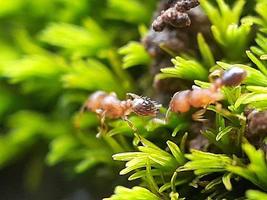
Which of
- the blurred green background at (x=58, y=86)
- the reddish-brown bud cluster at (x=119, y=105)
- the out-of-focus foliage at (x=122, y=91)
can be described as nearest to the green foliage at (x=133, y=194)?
the out-of-focus foliage at (x=122, y=91)

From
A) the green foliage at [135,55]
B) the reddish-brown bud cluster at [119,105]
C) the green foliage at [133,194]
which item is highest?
the green foliage at [135,55]

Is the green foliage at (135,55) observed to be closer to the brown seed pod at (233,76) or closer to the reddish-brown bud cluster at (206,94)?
the reddish-brown bud cluster at (206,94)

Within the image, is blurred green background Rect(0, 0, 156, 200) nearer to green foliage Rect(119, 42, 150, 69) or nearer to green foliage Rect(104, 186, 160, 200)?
green foliage Rect(119, 42, 150, 69)

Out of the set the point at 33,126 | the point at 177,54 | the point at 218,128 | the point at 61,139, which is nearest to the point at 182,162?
the point at 218,128

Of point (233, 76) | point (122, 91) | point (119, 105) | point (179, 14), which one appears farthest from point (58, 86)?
point (233, 76)

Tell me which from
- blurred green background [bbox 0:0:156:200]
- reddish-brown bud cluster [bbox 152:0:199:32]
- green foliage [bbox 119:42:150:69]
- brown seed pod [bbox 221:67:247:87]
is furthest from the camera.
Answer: blurred green background [bbox 0:0:156:200]

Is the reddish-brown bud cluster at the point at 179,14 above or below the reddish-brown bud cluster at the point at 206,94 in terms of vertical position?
above

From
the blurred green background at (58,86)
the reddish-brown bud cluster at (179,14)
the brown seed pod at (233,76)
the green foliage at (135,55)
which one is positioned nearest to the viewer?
the brown seed pod at (233,76)

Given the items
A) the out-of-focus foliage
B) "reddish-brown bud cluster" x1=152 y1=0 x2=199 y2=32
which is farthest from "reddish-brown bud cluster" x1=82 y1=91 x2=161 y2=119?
"reddish-brown bud cluster" x1=152 y1=0 x2=199 y2=32

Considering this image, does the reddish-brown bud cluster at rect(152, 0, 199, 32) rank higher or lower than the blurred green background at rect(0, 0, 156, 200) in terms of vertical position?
lower
